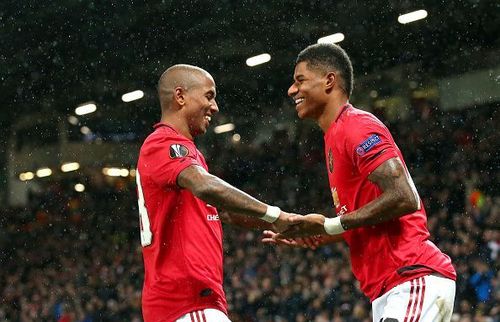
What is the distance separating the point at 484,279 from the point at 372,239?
9.13 meters

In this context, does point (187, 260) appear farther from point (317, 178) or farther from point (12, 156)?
point (12, 156)

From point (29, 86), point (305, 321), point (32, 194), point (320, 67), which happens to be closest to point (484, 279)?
point (305, 321)

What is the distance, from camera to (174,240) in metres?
4.82

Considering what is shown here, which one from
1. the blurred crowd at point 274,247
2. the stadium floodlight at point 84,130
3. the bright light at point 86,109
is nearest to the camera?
the blurred crowd at point 274,247

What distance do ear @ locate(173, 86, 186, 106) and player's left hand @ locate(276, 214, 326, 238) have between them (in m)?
0.91

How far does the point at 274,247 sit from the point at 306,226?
1337 centimetres

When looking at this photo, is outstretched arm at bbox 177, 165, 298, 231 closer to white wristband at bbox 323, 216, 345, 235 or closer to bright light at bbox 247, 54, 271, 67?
white wristband at bbox 323, 216, 345, 235

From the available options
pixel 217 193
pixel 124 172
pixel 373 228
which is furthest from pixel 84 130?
pixel 373 228

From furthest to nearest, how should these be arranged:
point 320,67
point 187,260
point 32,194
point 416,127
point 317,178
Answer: point 32,194 → point 317,178 → point 416,127 → point 320,67 → point 187,260

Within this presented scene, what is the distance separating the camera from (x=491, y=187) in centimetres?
1647

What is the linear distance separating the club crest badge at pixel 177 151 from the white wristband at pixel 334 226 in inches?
32.6

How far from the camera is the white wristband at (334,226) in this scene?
15.9 ft

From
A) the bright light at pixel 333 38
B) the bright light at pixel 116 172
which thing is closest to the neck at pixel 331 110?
the bright light at pixel 333 38

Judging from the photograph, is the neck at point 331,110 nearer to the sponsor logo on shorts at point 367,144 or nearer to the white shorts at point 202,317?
the sponsor logo on shorts at point 367,144
